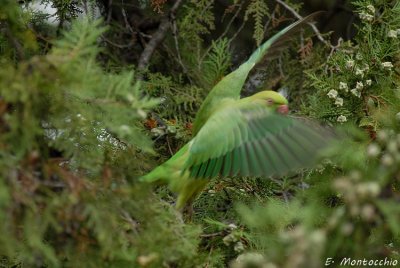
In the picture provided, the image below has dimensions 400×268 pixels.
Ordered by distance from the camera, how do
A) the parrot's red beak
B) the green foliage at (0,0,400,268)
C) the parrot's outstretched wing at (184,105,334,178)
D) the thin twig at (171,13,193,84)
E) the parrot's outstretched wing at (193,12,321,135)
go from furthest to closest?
the thin twig at (171,13,193,84), the parrot's outstretched wing at (193,12,321,135), the parrot's red beak, the parrot's outstretched wing at (184,105,334,178), the green foliage at (0,0,400,268)

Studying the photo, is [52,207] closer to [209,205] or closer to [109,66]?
[209,205]

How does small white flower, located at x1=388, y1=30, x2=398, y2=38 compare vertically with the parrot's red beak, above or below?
above

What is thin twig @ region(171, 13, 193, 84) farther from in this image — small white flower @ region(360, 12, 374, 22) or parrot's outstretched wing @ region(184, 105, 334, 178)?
parrot's outstretched wing @ region(184, 105, 334, 178)

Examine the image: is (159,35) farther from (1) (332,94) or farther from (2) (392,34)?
(2) (392,34)

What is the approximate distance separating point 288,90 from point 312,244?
75.5 inches

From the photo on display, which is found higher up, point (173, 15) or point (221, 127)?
point (173, 15)

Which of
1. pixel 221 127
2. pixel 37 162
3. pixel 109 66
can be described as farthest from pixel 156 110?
pixel 37 162

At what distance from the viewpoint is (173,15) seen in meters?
2.77

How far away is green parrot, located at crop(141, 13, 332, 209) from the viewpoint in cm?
170

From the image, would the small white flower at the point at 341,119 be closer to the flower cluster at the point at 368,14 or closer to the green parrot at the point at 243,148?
the green parrot at the point at 243,148

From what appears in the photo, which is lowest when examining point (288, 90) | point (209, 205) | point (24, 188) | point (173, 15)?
point (209, 205)

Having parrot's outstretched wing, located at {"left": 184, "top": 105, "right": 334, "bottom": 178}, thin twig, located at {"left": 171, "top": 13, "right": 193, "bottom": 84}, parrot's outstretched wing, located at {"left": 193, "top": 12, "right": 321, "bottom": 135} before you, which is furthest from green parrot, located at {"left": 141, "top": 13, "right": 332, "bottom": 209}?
thin twig, located at {"left": 171, "top": 13, "right": 193, "bottom": 84}

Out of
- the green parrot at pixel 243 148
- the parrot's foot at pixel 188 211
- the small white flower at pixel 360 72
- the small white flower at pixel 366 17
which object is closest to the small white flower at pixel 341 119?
the small white flower at pixel 360 72

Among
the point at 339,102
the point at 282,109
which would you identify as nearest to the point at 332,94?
the point at 339,102
